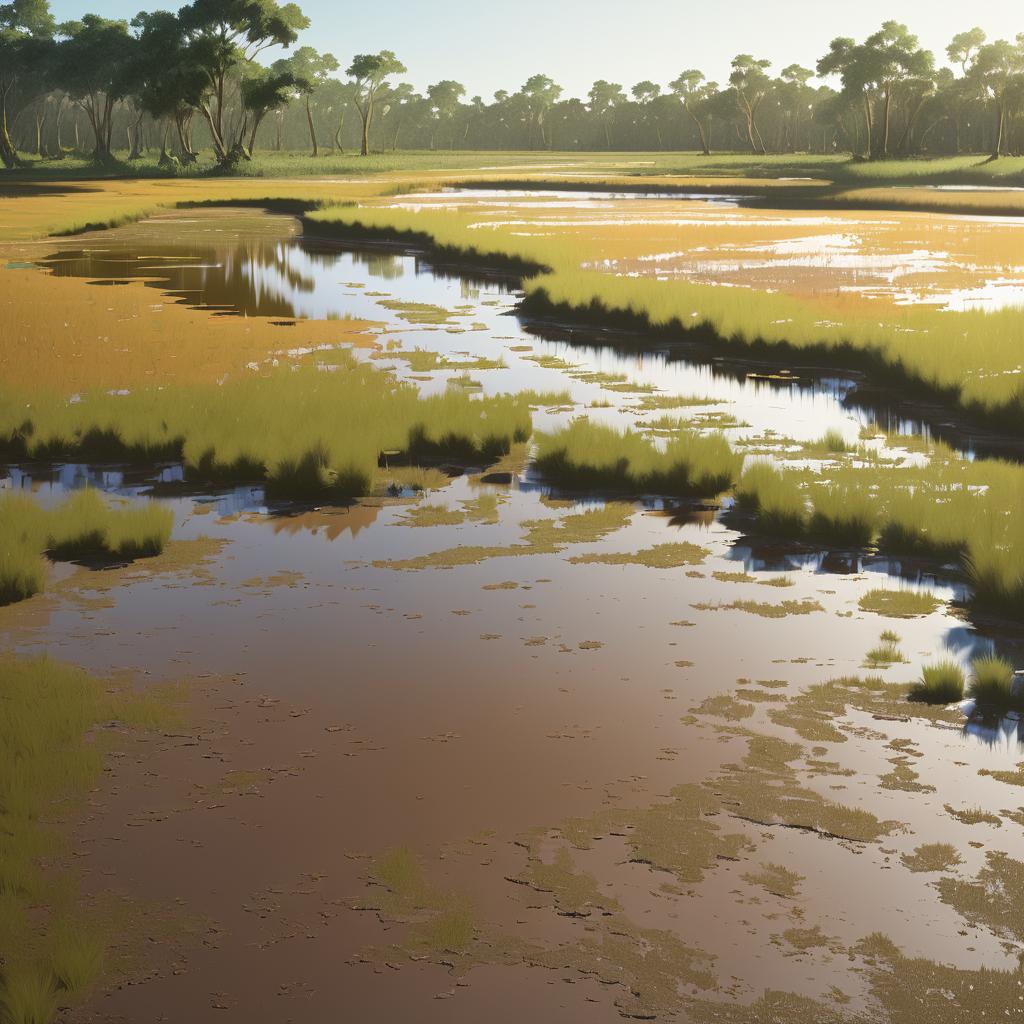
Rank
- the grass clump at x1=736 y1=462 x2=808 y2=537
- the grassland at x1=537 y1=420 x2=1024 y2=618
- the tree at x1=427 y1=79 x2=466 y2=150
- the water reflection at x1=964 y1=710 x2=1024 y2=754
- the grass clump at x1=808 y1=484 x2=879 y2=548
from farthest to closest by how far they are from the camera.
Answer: the tree at x1=427 y1=79 x2=466 y2=150 → the grass clump at x1=736 y1=462 x2=808 y2=537 → the grass clump at x1=808 y1=484 x2=879 y2=548 → the grassland at x1=537 y1=420 x2=1024 y2=618 → the water reflection at x1=964 y1=710 x2=1024 y2=754

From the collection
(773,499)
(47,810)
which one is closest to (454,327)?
(773,499)

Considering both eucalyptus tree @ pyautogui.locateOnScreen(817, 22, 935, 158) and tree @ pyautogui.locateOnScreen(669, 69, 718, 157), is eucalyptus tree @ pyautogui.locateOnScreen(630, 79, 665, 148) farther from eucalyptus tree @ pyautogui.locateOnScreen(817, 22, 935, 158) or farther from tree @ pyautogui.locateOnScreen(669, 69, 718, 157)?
eucalyptus tree @ pyautogui.locateOnScreen(817, 22, 935, 158)

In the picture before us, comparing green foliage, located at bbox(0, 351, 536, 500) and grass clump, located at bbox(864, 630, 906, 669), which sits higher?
green foliage, located at bbox(0, 351, 536, 500)

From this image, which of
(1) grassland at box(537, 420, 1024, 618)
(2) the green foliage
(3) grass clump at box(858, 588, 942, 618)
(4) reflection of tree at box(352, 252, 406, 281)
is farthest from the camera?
(4) reflection of tree at box(352, 252, 406, 281)

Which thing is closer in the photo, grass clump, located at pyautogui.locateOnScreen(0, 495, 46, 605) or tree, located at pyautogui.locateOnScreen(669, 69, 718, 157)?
grass clump, located at pyautogui.locateOnScreen(0, 495, 46, 605)

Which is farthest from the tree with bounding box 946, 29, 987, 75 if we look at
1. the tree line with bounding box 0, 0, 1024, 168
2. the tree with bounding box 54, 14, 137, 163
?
the tree with bounding box 54, 14, 137, 163

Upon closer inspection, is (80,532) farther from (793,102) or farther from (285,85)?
(793,102)
